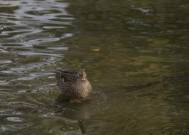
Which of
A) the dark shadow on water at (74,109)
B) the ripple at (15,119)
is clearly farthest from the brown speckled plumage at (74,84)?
the ripple at (15,119)

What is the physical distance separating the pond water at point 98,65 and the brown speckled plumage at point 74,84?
0.16m

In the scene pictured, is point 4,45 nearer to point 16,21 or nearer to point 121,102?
point 16,21

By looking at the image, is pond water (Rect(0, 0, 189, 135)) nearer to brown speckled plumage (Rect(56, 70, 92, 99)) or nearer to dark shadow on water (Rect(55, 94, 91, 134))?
dark shadow on water (Rect(55, 94, 91, 134))

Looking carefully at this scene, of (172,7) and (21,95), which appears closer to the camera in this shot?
(21,95)

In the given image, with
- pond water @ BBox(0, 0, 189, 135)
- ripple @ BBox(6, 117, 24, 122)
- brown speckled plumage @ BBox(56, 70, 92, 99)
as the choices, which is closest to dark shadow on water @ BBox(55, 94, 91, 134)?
pond water @ BBox(0, 0, 189, 135)

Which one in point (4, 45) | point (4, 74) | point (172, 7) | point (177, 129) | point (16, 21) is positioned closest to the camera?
point (177, 129)

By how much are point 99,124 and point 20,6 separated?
826 cm

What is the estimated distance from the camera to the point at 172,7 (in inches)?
583

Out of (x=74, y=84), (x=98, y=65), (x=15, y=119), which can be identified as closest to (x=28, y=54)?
(x=98, y=65)

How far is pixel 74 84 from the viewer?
304 inches

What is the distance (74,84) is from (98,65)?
2049 millimetres

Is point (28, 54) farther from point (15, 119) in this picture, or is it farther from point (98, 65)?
point (15, 119)

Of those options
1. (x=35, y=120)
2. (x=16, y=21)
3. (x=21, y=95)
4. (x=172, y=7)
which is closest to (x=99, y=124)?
(x=35, y=120)

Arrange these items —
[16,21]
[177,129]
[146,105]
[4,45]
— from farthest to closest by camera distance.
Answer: [16,21] → [4,45] → [146,105] → [177,129]
